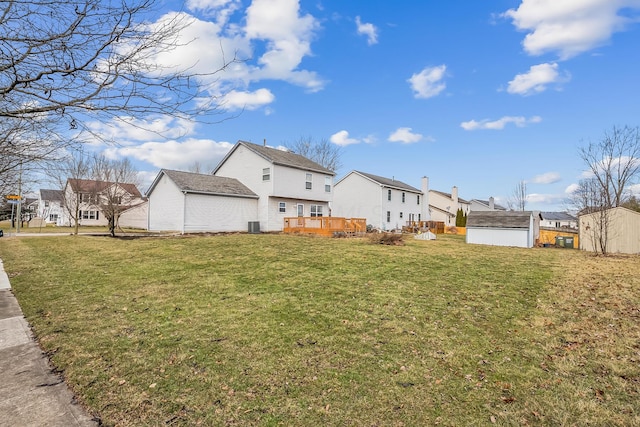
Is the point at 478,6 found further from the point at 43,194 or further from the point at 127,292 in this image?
the point at 43,194

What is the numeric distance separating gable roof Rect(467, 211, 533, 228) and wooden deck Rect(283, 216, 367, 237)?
9.17 metres

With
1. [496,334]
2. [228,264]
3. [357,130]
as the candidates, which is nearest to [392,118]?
[357,130]

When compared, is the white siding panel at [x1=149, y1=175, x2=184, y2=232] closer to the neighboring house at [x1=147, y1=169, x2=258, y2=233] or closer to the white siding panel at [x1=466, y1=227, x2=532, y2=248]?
the neighboring house at [x1=147, y1=169, x2=258, y2=233]

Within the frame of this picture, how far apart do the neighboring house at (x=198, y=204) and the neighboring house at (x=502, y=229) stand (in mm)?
17790

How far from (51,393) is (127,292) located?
4.44 m

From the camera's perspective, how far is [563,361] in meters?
4.24

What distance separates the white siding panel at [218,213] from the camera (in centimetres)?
2141

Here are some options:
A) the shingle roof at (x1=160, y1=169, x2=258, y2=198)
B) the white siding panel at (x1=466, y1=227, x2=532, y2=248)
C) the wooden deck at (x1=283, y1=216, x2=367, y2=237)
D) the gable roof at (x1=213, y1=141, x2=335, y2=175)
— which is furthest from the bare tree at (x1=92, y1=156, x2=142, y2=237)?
the white siding panel at (x1=466, y1=227, x2=532, y2=248)

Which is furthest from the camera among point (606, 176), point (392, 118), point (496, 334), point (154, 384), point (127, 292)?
point (392, 118)

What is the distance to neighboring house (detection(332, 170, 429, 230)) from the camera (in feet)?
109

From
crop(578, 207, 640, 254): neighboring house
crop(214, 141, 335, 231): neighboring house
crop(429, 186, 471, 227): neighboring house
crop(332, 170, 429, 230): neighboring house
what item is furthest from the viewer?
crop(429, 186, 471, 227): neighboring house

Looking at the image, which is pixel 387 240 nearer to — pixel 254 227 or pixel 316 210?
pixel 254 227

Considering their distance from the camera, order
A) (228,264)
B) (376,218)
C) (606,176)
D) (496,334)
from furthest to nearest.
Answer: (376,218)
(606,176)
(228,264)
(496,334)

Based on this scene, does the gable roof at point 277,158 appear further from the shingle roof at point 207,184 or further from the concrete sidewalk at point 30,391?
the concrete sidewalk at point 30,391
